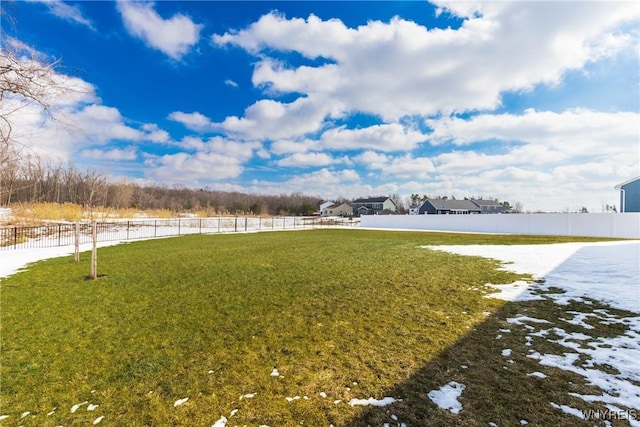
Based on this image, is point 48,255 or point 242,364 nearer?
point 242,364

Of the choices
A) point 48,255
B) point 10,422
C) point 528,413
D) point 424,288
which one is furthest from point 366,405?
point 48,255

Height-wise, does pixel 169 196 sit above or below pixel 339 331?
above

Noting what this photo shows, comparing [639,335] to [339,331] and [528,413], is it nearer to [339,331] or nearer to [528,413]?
[528,413]

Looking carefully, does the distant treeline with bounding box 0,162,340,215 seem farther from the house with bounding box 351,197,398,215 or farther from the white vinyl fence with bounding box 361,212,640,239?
the white vinyl fence with bounding box 361,212,640,239

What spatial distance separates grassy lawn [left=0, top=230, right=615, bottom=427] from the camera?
2480 millimetres

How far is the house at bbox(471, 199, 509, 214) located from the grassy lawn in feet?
184

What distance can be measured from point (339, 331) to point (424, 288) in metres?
3.03

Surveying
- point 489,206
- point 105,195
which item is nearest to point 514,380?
point 105,195

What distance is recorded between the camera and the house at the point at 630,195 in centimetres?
2139

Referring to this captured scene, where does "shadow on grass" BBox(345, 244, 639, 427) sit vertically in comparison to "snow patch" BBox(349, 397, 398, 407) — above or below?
above

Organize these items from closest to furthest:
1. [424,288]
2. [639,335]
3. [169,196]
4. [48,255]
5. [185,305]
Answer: [639,335], [185,305], [424,288], [48,255], [169,196]

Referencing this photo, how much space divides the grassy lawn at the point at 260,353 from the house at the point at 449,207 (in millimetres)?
47959

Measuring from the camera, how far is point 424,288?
643 cm

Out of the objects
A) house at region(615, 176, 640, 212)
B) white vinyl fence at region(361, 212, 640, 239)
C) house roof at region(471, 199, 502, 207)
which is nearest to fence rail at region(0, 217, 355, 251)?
white vinyl fence at region(361, 212, 640, 239)
